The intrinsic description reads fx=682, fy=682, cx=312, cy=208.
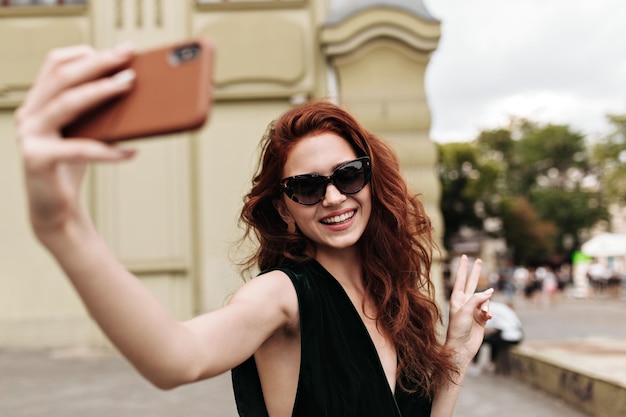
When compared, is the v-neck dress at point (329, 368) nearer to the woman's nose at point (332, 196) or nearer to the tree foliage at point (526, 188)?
the woman's nose at point (332, 196)

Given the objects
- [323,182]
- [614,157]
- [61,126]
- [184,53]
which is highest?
[184,53]

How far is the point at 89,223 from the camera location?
1021mm

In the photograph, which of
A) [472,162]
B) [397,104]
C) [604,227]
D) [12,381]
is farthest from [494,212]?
[12,381]

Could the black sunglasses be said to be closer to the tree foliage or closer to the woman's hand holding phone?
the woman's hand holding phone

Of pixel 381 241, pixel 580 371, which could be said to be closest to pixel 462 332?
pixel 381 241

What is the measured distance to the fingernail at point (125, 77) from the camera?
0.91 meters

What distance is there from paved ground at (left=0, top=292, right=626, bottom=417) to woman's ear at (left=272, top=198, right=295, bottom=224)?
435 centimetres

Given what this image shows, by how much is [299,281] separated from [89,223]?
74 cm

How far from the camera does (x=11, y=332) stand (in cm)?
980

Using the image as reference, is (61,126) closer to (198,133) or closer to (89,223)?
(89,223)

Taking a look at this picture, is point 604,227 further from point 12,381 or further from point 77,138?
point 77,138

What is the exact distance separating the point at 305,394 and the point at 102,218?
29.0ft

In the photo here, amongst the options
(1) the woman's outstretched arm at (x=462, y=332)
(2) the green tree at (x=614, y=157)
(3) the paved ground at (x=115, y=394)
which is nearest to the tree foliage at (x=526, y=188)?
(2) the green tree at (x=614, y=157)

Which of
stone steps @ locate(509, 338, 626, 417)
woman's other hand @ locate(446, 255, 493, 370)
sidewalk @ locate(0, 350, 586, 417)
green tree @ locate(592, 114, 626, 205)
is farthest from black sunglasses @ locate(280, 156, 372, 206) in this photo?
green tree @ locate(592, 114, 626, 205)
